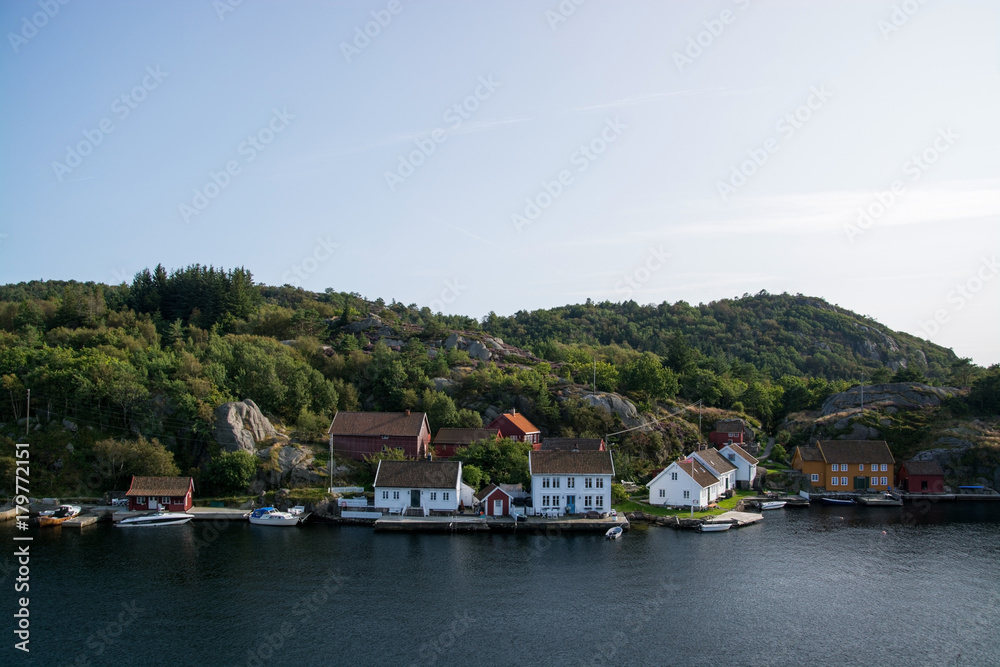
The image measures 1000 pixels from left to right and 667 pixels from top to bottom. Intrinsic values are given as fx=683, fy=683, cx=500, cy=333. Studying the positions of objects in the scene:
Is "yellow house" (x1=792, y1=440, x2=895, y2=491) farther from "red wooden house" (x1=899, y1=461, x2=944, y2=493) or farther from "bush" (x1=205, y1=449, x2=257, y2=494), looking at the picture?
"bush" (x1=205, y1=449, x2=257, y2=494)

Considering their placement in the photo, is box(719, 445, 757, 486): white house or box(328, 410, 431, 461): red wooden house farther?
box(719, 445, 757, 486): white house

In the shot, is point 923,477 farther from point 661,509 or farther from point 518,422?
point 518,422

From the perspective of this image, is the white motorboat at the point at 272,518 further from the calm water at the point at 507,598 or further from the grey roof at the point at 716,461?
the grey roof at the point at 716,461

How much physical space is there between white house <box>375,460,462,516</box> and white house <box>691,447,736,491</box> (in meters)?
21.3

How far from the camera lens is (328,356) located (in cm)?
8031

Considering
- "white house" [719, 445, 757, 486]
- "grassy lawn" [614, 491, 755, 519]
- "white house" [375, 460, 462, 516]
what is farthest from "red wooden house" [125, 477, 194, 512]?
"white house" [719, 445, 757, 486]

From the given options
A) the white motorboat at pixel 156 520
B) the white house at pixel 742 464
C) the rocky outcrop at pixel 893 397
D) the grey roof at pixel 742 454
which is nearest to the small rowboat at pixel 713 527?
the white house at pixel 742 464

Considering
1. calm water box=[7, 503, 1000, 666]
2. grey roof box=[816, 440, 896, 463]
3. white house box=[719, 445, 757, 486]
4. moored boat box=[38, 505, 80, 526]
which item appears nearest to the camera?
calm water box=[7, 503, 1000, 666]

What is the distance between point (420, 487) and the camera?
52.5 metres

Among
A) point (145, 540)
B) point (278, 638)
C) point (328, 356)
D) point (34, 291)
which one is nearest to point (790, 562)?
point (278, 638)

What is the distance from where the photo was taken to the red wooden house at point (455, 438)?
6394cm

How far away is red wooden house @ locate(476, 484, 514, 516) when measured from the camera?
5231 cm

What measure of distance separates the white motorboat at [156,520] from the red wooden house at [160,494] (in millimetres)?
1504

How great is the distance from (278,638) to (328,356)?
52.6 m
